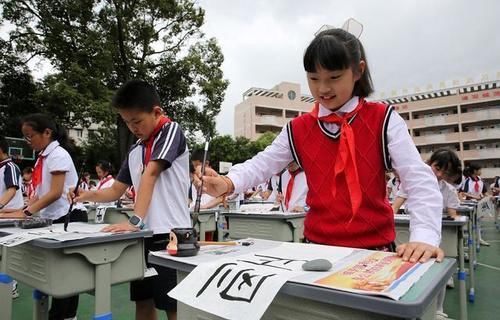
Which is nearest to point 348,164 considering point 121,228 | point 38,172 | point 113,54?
point 121,228

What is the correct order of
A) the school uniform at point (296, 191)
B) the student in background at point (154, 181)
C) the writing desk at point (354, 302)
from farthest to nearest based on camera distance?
the school uniform at point (296, 191), the student in background at point (154, 181), the writing desk at point (354, 302)

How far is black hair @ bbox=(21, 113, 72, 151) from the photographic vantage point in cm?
291

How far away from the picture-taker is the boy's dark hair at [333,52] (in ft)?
4.06

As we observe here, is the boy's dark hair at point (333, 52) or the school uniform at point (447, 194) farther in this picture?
the school uniform at point (447, 194)

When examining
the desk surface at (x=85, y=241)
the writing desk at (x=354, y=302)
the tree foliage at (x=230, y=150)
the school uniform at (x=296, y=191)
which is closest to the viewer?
the writing desk at (x=354, y=302)

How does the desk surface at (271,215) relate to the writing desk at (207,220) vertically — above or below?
above

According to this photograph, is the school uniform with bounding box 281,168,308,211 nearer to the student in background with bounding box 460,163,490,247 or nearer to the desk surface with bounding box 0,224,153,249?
the desk surface with bounding box 0,224,153,249

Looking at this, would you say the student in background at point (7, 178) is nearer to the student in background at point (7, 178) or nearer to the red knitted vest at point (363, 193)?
the student in background at point (7, 178)

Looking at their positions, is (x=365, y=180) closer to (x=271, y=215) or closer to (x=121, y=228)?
(x=121, y=228)

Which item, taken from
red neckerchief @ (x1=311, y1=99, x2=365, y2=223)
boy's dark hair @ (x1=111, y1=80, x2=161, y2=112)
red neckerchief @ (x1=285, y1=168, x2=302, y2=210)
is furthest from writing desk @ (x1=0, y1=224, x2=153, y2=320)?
red neckerchief @ (x1=285, y1=168, x2=302, y2=210)

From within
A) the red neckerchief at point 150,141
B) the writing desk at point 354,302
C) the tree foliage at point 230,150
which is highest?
the tree foliage at point 230,150

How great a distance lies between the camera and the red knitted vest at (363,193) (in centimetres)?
130

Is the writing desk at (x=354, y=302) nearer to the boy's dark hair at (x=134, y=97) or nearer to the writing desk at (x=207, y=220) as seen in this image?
the boy's dark hair at (x=134, y=97)

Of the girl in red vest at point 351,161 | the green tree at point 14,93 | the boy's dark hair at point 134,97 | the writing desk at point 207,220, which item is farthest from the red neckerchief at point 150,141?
the green tree at point 14,93
